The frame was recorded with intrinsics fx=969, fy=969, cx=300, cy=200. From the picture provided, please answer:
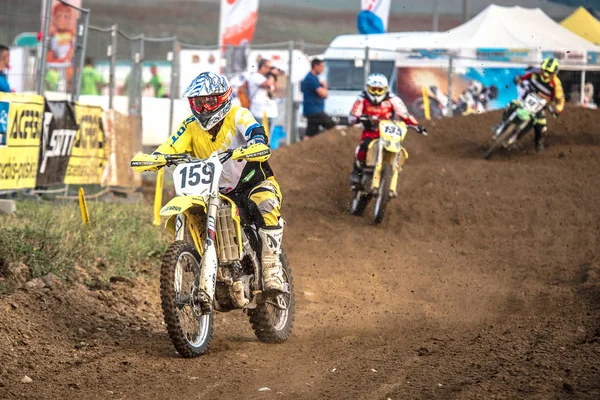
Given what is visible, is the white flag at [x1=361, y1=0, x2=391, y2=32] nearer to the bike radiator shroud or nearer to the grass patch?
the grass patch

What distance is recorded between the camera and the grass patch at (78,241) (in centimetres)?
844

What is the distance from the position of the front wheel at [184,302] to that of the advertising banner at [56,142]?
5.82m

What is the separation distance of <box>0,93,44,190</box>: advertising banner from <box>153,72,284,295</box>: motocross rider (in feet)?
13.5

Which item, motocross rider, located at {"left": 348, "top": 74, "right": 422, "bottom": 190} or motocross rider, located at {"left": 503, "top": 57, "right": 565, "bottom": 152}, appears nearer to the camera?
motocross rider, located at {"left": 348, "top": 74, "right": 422, "bottom": 190}

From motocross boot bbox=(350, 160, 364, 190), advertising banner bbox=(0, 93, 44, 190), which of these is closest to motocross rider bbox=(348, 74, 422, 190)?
motocross boot bbox=(350, 160, 364, 190)

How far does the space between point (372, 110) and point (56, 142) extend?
4.45 m

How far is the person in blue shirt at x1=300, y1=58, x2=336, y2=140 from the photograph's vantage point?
19.3 metres

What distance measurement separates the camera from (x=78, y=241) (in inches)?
371

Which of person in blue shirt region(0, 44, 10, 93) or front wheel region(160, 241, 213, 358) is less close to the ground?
person in blue shirt region(0, 44, 10, 93)

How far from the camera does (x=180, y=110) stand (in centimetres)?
2095

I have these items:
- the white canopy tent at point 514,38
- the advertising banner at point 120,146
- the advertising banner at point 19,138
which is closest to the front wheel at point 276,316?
the advertising banner at point 19,138

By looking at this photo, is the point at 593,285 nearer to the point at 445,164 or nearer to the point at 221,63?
the point at 445,164

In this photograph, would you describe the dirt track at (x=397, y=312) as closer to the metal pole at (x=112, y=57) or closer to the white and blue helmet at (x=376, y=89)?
the white and blue helmet at (x=376, y=89)

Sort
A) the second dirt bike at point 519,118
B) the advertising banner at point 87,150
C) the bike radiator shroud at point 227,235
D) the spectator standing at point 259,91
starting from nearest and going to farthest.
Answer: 1. the bike radiator shroud at point 227,235
2. the advertising banner at point 87,150
3. the second dirt bike at point 519,118
4. the spectator standing at point 259,91
